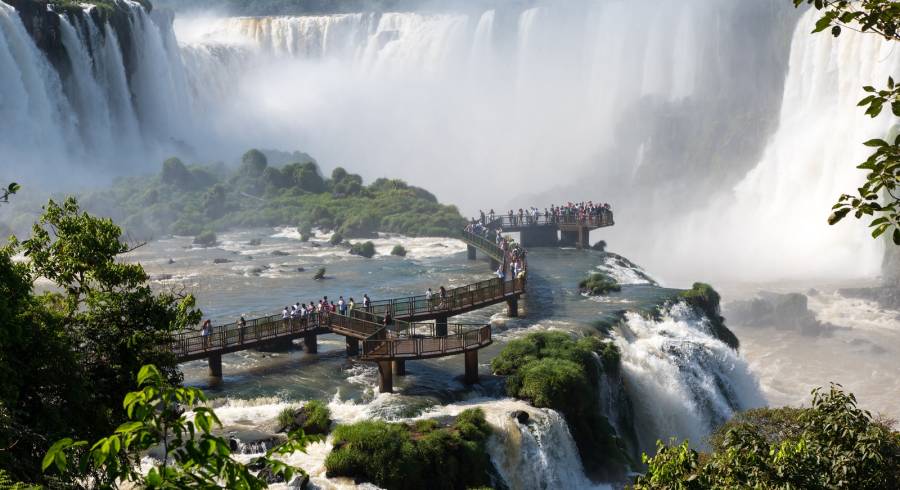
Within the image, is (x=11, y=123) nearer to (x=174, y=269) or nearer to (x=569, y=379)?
(x=174, y=269)

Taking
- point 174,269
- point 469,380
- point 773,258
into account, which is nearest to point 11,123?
point 174,269

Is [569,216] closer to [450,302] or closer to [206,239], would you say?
[450,302]

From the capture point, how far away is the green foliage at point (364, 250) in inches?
1768

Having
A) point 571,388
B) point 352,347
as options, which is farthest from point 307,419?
point 571,388

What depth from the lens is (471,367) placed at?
20734mm

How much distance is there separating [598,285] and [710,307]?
14.2 ft

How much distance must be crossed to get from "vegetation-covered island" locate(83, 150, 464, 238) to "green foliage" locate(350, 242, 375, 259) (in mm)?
5656

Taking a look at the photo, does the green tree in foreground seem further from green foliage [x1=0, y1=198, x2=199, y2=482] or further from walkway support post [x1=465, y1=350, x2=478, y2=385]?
walkway support post [x1=465, y1=350, x2=478, y2=385]

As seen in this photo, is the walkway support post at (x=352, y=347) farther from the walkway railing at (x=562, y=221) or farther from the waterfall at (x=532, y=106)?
the waterfall at (x=532, y=106)

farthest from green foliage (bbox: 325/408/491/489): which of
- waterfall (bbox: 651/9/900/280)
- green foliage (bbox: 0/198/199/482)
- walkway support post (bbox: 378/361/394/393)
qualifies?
waterfall (bbox: 651/9/900/280)

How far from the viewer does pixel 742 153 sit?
6700cm

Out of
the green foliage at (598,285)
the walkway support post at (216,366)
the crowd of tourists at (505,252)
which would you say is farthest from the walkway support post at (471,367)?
the green foliage at (598,285)

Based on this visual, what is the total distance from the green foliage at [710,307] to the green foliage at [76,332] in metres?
22.2

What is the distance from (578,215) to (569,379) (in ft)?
79.8
